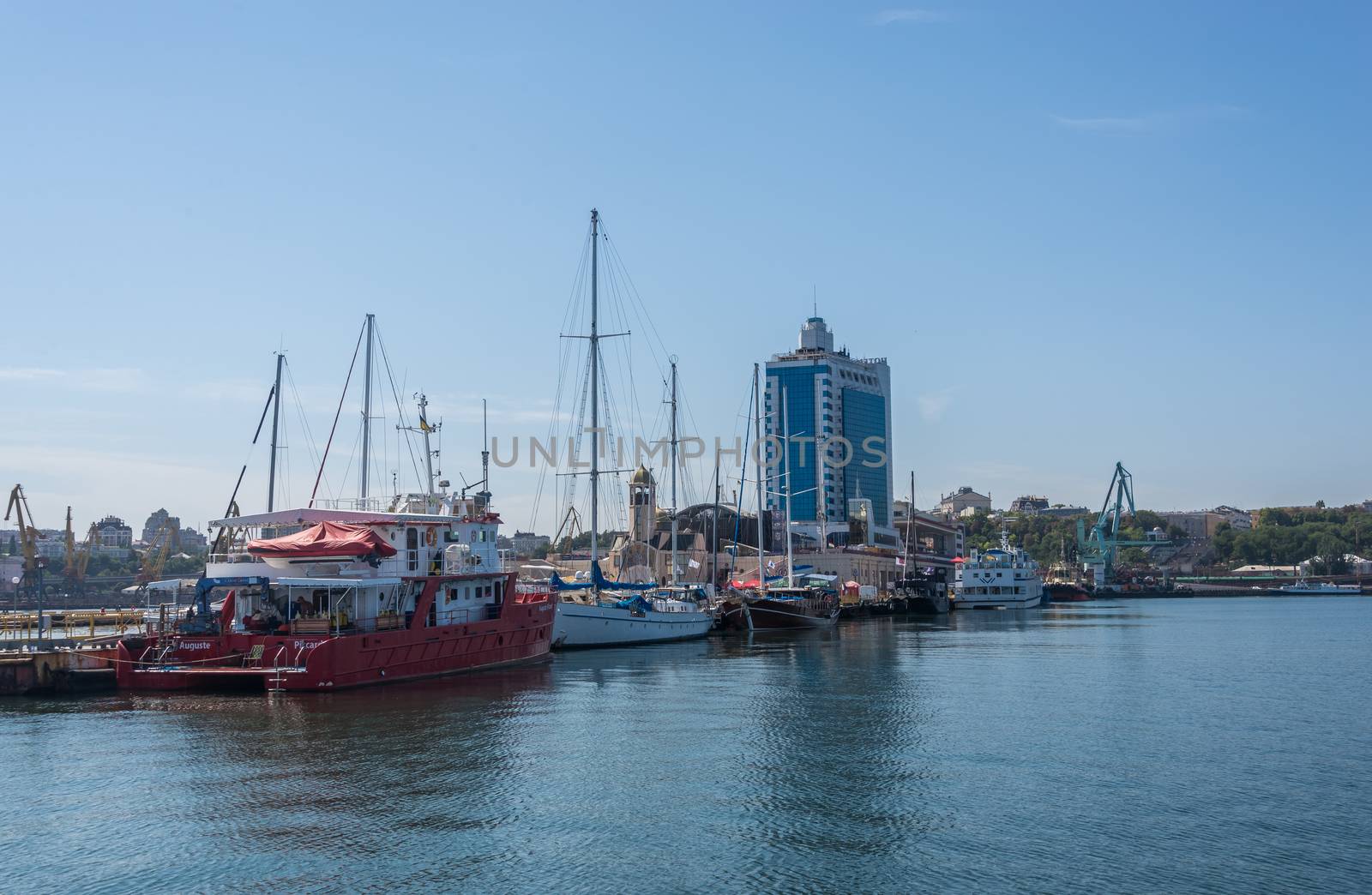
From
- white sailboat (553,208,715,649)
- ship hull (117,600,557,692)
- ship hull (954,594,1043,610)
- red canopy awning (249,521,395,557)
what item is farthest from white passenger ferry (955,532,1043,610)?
ship hull (117,600,557,692)

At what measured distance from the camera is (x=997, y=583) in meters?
151

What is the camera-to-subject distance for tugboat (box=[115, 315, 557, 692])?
43.2m

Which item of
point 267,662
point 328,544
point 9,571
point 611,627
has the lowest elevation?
point 611,627

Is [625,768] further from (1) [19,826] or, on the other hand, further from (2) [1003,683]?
(2) [1003,683]

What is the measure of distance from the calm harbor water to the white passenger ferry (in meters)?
100

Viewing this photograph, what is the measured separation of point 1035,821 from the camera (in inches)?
987

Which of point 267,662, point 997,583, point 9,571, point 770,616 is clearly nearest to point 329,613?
point 267,662

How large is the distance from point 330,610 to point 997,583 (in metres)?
120

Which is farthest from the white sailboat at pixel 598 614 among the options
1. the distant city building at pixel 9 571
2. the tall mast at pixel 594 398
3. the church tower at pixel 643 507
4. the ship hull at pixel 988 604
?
the distant city building at pixel 9 571

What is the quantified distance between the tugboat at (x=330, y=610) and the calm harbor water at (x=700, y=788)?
5.31ft

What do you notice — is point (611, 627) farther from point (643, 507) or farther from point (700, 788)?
point (643, 507)

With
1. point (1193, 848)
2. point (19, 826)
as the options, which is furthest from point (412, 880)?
point (1193, 848)

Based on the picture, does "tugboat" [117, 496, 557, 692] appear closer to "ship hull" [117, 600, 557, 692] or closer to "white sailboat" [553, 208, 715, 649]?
"ship hull" [117, 600, 557, 692]

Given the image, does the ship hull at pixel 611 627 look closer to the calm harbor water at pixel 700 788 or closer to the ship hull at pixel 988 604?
the calm harbor water at pixel 700 788
